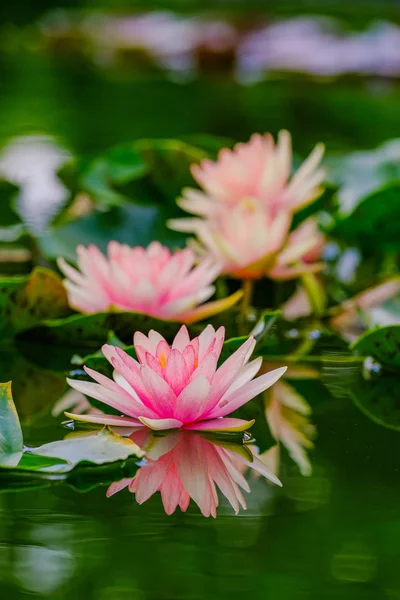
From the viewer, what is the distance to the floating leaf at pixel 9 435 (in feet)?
2.75

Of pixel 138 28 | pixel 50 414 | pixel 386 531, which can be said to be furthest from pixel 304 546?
pixel 138 28

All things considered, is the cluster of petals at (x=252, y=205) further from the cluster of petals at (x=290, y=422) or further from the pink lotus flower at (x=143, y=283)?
the cluster of petals at (x=290, y=422)

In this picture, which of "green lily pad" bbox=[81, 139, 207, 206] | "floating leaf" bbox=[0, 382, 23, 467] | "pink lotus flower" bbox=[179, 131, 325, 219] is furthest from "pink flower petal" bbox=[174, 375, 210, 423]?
"green lily pad" bbox=[81, 139, 207, 206]

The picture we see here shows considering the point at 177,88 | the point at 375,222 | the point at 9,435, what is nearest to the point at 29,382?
the point at 9,435

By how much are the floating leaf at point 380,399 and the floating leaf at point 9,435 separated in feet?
1.20

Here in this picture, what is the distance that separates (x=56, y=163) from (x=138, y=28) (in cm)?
787

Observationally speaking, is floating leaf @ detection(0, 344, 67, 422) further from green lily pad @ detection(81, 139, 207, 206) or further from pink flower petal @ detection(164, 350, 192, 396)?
green lily pad @ detection(81, 139, 207, 206)

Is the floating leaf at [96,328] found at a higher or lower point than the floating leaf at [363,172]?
lower

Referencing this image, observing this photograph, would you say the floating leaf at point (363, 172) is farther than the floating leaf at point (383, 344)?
Yes

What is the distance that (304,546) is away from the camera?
72cm

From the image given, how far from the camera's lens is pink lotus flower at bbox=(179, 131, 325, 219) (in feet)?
4.61

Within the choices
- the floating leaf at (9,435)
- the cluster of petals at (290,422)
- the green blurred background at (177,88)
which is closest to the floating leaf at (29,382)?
the floating leaf at (9,435)

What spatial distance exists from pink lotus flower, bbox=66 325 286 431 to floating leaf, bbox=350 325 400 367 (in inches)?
8.5

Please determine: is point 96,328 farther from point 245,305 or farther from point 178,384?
point 178,384
